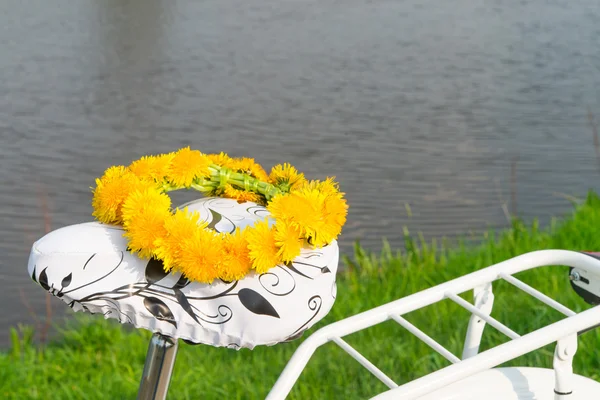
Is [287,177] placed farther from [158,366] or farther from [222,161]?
[158,366]

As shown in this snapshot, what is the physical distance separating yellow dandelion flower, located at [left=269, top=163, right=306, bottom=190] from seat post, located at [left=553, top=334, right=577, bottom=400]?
0.51 meters

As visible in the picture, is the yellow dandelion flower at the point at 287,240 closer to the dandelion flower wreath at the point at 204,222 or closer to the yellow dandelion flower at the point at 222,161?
the dandelion flower wreath at the point at 204,222

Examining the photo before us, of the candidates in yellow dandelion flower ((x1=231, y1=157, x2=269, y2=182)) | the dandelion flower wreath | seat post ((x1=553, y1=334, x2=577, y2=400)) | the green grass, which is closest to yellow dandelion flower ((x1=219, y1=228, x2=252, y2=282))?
the dandelion flower wreath

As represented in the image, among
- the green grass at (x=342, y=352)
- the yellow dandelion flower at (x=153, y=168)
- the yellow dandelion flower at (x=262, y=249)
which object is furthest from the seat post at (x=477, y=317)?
the green grass at (x=342, y=352)

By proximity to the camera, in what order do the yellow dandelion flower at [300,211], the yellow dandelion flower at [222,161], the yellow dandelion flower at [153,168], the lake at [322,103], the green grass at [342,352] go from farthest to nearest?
the lake at [322,103] → the green grass at [342,352] → the yellow dandelion flower at [222,161] → the yellow dandelion flower at [153,168] → the yellow dandelion flower at [300,211]

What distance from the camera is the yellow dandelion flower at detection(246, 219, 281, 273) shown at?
113 cm

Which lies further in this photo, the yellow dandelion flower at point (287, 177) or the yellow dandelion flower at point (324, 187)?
the yellow dandelion flower at point (287, 177)

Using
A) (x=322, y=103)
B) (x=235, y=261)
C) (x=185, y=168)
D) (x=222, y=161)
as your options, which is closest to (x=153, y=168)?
(x=185, y=168)

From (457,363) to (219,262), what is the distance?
37 cm

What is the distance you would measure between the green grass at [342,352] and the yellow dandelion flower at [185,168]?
3.70 feet

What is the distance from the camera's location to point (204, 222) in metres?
1.19

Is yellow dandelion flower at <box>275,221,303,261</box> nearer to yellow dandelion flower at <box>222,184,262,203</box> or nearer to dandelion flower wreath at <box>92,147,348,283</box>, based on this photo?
dandelion flower wreath at <box>92,147,348,283</box>

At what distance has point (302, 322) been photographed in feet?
3.81

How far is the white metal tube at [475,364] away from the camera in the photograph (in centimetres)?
107
